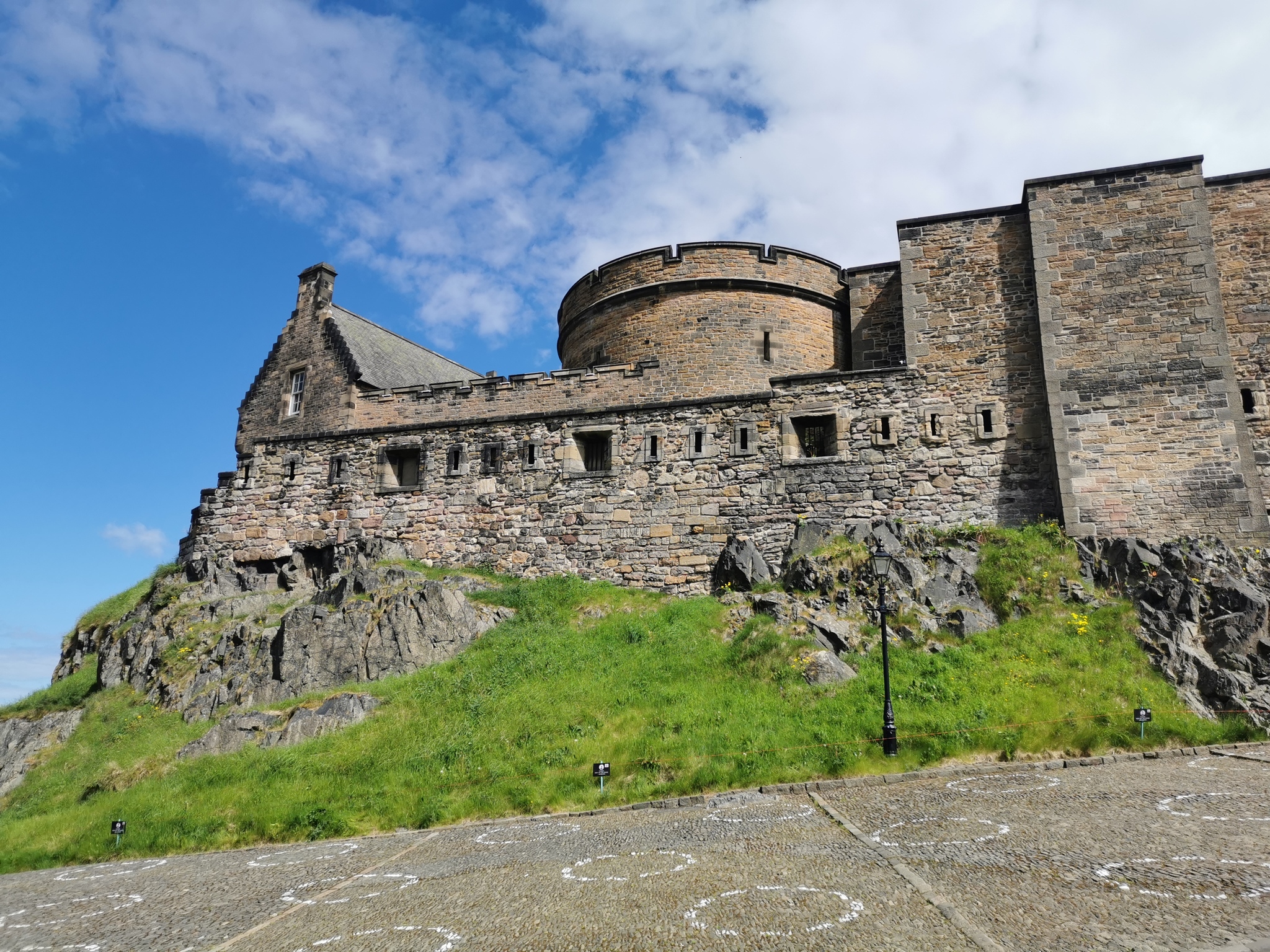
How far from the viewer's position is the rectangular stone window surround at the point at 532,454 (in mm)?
20188

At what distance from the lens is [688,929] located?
6617mm

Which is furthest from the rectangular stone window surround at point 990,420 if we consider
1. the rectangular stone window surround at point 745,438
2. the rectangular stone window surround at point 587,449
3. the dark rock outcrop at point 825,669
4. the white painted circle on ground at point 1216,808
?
the white painted circle on ground at point 1216,808

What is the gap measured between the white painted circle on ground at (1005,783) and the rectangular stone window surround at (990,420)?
8306 millimetres

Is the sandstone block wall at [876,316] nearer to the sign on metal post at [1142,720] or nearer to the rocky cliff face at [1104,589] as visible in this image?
the rocky cliff face at [1104,589]

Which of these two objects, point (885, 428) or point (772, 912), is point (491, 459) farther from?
point (772, 912)

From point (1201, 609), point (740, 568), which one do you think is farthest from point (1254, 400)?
point (740, 568)

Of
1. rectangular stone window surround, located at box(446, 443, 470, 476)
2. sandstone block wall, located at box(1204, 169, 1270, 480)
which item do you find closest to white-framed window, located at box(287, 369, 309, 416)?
rectangular stone window surround, located at box(446, 443, 470, 476)

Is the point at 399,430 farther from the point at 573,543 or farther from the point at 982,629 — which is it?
the point at 982,629

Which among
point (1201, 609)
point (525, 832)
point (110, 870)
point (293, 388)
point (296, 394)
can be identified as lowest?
point (110, 870)

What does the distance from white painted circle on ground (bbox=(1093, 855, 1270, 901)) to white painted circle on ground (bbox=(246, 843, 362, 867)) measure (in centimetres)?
881

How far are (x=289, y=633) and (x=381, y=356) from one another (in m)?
9.86

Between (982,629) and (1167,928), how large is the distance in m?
9.62

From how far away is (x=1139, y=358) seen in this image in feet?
56.2

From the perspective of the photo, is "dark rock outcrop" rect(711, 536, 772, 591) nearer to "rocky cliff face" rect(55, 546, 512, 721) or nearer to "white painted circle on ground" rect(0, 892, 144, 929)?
"rocky cliff face" rect(55, 546, 512, 721)
